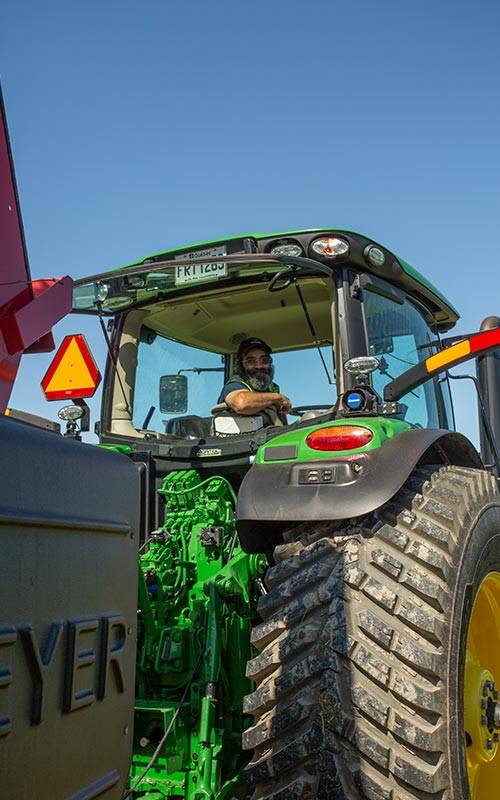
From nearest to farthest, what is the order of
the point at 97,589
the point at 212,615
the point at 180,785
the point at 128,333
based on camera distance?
1. the point at 97,589
2. the point at 180,785
3. the point at 212,615
4. the point at 128,333

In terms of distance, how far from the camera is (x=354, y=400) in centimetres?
310

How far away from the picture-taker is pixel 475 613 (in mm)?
3281

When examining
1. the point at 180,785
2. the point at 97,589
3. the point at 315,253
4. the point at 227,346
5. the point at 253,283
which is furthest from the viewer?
the point at 227,346

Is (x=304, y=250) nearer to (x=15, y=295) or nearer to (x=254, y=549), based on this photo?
(x=254, y=549)

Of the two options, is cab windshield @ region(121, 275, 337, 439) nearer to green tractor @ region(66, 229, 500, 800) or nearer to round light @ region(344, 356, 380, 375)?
green tractor @ region(66, 229, 500, 800)

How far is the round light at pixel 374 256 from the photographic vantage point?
3.71 metres

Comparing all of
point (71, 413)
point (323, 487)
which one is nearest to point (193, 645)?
point (323, 487)

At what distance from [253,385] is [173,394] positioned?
490 mm

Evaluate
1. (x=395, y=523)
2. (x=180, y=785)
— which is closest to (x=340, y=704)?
(x=395, y=523)

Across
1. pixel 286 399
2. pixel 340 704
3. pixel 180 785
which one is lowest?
pixel 180 785

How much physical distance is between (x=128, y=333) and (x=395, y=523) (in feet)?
7.54

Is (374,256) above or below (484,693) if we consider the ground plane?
above

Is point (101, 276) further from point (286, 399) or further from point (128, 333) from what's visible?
point (286, 399)

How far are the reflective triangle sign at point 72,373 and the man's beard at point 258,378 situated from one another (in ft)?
3.34
